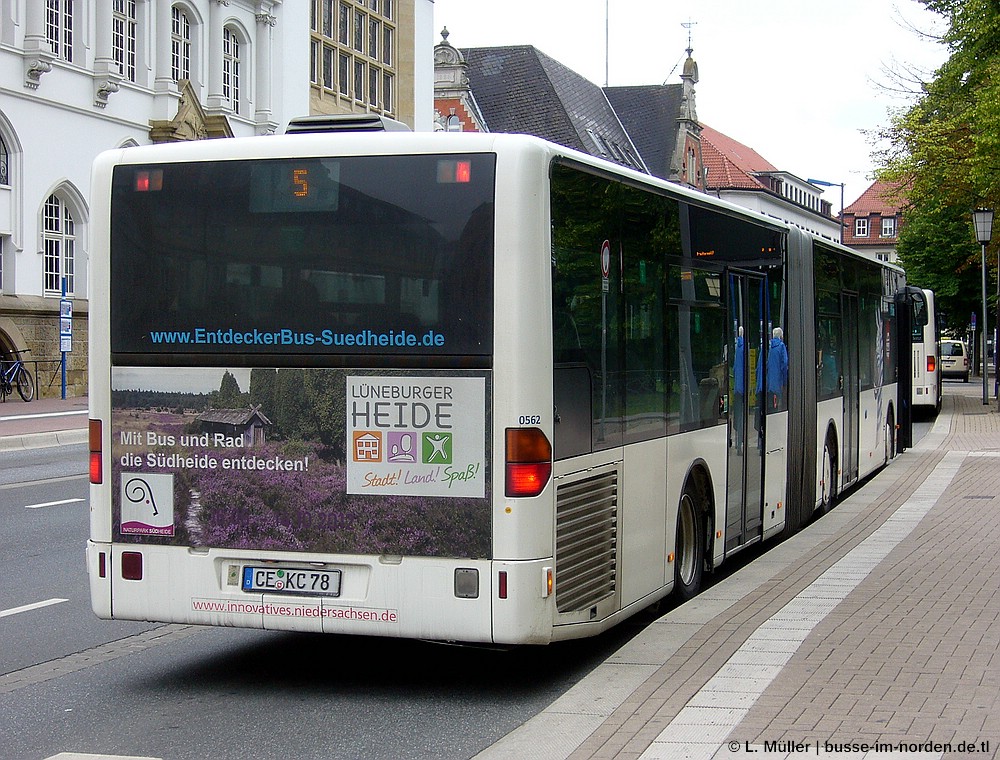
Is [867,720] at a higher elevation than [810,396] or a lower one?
lower

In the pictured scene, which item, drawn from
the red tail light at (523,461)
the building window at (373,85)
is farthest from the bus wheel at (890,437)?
the building window at (373,85)

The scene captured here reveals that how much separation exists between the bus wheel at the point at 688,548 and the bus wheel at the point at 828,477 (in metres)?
5.33

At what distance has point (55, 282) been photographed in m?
37.3

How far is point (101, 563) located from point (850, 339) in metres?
10.9

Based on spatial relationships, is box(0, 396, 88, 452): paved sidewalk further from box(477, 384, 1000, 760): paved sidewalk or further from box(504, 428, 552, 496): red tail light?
box(504, 428, 552, 496): red tail light

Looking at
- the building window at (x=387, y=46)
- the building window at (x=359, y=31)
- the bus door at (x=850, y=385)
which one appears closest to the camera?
the bus door at (x=850, y=385)

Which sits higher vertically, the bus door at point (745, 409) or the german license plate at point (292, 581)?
the bus door at point (745, 409)

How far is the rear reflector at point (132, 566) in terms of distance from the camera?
700cm

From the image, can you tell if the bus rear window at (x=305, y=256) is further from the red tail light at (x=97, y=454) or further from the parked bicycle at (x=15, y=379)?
the parked bicycle at (x=15, y=379)

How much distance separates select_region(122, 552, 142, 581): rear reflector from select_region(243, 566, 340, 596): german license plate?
22.1 inches

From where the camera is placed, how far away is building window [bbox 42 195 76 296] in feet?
121

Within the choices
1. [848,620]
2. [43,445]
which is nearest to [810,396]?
[848,620]

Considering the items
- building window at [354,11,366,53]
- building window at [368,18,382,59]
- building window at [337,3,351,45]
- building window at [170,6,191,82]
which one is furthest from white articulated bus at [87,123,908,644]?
building window at [368,18,382,59]

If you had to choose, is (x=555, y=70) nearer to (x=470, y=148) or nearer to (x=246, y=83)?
(x=246, y=83)
